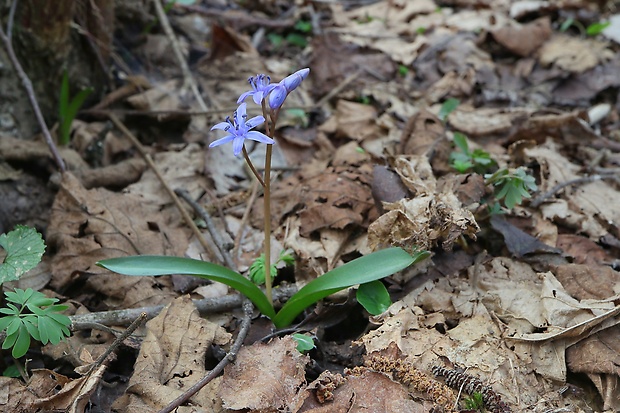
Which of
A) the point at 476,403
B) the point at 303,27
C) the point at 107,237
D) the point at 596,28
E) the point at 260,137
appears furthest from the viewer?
the point at 303,27

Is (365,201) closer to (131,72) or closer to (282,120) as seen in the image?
(282,120)

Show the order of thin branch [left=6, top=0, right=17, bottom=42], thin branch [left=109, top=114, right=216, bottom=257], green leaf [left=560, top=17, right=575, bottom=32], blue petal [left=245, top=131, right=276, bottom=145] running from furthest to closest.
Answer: green leaf [left=560, top=17, right=575, bottom=32] < thin branch [left=6, top=0, right=17, bottom=42] < thin branch [left=109, top=114, right=216, bottom=257] < blue petal [left=245, top=131, right=276, bottom=145]

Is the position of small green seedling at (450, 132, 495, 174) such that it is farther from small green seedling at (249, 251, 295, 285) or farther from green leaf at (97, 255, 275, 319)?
green leaf at (97, 255, 275, 319)

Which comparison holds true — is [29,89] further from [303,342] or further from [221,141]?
[303,342]

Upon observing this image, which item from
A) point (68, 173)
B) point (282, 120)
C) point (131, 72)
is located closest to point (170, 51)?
point (131, 72)

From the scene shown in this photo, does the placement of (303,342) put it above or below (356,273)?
below

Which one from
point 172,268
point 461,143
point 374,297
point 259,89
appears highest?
point 259,89

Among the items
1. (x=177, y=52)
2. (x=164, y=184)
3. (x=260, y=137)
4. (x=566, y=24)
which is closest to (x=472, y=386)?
(x=260, y=137)

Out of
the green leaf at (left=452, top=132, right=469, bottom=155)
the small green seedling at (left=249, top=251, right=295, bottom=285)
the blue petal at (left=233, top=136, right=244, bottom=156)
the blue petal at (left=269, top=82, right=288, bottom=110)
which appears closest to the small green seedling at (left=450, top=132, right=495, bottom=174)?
the green leaf at (left=452, top=132, right=469, bottom=155)

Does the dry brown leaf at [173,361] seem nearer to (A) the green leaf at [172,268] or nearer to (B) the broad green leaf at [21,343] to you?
Result: (A) the green leaf at [172,268]
